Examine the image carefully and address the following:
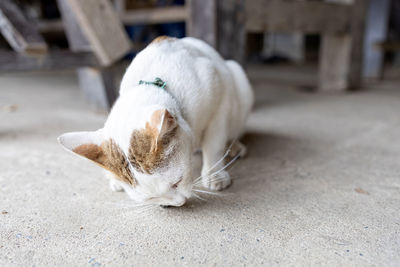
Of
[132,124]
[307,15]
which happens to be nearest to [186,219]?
[132,124]

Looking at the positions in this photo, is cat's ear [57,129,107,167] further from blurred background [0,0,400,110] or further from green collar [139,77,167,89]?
blurred background [0,0,400,110]

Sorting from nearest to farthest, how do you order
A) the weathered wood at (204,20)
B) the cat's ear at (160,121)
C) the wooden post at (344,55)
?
the cat's ear at (160,121) → the weathered wood at (204,20) → the wooden post at (344,55)

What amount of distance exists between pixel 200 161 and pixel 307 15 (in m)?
2.26

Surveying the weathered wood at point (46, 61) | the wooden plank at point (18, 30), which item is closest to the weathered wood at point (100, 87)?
the weathered wood at point (46, 61)

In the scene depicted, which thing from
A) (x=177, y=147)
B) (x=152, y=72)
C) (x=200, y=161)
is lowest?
(x=200, y=161)

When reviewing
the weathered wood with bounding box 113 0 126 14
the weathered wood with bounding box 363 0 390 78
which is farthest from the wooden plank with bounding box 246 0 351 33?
the weathered wood with bounding box 113 0 126 14

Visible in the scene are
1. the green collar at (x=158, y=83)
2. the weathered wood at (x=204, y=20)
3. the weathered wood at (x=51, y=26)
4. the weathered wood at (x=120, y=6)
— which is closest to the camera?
the green collar at (x=158, y=83)

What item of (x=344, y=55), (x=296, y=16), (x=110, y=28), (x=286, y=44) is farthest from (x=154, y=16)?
(x=286, y=44)

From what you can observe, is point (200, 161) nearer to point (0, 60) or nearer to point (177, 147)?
point (177, 147)

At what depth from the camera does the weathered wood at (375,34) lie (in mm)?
4992

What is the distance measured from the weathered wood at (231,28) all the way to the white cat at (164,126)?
1097mm

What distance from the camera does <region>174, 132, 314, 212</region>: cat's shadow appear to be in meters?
1.41

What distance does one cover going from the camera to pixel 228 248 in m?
1.08

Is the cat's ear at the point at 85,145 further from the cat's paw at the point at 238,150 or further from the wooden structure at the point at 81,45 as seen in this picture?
the wooden structure at the point at 81,45
